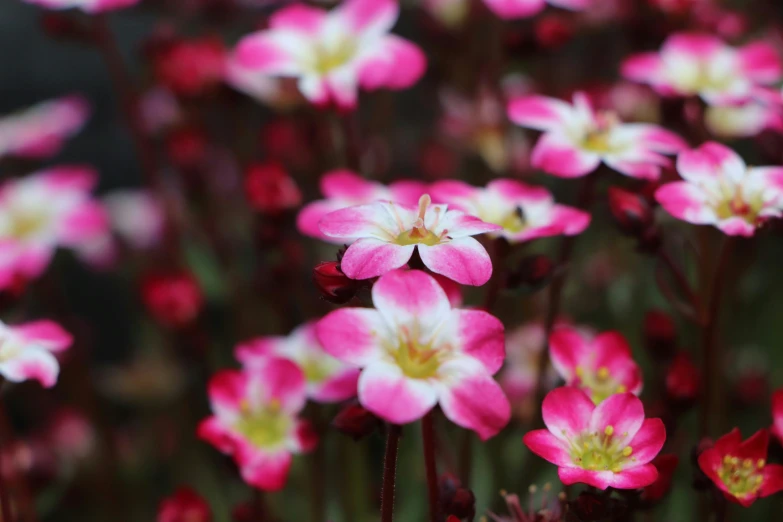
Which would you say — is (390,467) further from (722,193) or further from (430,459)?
(722,193)

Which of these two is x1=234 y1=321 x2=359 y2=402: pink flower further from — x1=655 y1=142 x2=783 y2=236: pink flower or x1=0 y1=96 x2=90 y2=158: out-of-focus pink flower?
x1=0 y1=96 x2=90 y2=158: out-of-focus pink flower

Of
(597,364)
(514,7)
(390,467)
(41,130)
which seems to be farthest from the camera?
(41,130)

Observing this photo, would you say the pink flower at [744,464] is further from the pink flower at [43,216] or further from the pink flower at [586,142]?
the pink flower at [43,216]

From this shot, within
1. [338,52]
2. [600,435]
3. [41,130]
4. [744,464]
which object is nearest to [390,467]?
[600,435]

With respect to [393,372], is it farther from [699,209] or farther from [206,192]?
[206,192]

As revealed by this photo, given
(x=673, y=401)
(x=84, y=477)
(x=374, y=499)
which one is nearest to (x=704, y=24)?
(x=673, y=401)

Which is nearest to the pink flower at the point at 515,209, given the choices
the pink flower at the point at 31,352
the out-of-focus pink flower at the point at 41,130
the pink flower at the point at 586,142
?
the pink flower at the point at 586,142
